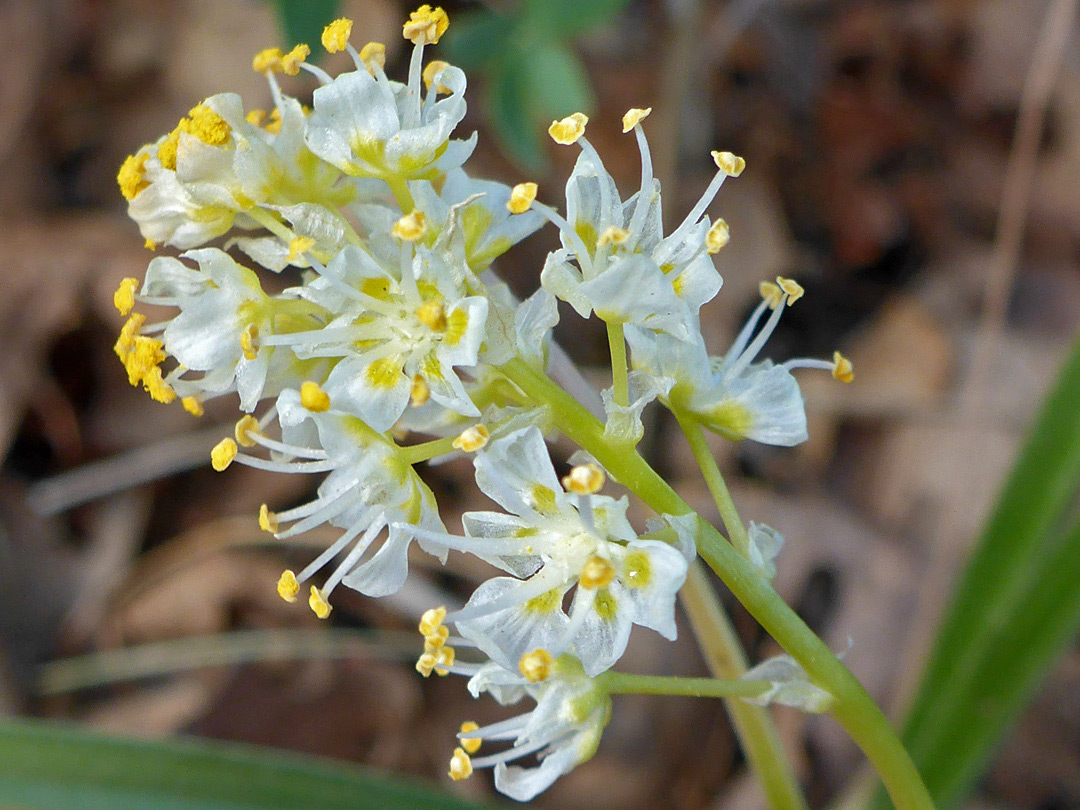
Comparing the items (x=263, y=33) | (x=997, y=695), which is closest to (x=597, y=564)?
(x=997, y=695)

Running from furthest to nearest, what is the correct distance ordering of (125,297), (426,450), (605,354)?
1. (605,354)
2. (125,297)
3. (426,450)

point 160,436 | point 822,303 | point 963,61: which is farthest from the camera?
point 963,61

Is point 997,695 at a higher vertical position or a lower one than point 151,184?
lower

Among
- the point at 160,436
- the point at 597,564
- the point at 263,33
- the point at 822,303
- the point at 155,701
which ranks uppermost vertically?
the point at 597,564

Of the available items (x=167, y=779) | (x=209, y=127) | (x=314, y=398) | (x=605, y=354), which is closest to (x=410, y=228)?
(x=314, y=398)

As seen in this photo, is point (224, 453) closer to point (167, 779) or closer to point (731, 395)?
point (731, 395)

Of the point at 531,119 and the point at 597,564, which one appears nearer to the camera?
the point at 597,564

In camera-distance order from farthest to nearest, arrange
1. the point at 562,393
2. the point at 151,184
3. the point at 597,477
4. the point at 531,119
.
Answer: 1. the point at 531,119
2. the point at 151,184
3. the point at 562,393
4. the point at 597,477

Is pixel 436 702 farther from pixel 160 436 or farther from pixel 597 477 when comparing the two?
pixel 597 477
